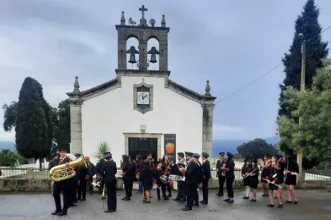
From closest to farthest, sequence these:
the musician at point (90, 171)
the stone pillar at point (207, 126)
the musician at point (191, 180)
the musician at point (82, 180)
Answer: the musician at point (191, 180), the musician at point (82, 180), the musician at point (90, 171), the stone pillar at point (207, 126)

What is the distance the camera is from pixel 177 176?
36.2ft

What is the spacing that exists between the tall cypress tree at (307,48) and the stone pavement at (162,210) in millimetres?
11462

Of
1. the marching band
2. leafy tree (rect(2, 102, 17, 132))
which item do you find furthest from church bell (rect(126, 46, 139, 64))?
leafy tree (rect(2, 102, 17, 132))

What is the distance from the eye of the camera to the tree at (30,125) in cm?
2745

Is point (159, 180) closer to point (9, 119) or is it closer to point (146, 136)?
point (146, 136)

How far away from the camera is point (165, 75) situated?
20062 millimetres

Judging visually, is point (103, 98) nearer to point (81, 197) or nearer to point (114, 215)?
point (81, 197)

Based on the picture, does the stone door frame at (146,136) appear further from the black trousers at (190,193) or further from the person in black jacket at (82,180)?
the black trousers at (190,193)

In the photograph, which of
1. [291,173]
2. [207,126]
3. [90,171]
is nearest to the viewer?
[291,173]

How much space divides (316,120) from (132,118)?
10777 mm

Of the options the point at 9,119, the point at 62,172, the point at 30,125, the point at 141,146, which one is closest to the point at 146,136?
the point at 141,146

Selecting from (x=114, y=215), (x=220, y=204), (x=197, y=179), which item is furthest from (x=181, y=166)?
(x=114, y=215)

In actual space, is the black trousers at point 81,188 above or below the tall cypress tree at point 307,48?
below

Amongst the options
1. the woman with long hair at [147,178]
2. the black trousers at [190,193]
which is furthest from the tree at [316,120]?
the woman with long hair at [147,178]
